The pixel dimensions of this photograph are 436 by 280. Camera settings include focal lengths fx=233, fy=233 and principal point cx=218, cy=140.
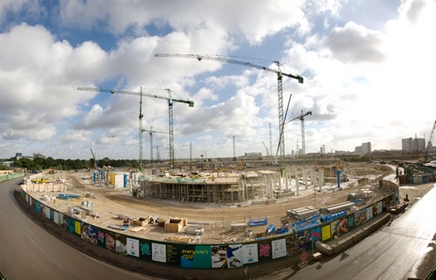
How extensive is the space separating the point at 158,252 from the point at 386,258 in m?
15.9

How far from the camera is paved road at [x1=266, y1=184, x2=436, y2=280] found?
Answer: 566 inches

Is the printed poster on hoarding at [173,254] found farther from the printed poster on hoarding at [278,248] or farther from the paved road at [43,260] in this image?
the printed poster on hoarding at [278,248]

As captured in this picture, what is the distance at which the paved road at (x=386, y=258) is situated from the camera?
14.4 m

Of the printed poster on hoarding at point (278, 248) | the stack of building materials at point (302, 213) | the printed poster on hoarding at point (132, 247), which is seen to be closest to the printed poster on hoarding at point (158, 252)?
the printed poster on hoarding at point (132, 247)

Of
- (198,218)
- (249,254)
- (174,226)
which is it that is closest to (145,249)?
(249,254)

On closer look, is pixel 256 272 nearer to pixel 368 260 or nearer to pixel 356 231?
pixel 368 260

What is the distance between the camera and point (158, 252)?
627 inches

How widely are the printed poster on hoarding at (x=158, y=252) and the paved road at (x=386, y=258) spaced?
7.50 metres

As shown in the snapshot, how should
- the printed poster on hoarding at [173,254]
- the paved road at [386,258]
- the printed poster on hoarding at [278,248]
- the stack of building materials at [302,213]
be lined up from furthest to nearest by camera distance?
1. the stack of building materials at [302,213]
2. the printed poster on hoarding at [278,248]
3. the printed poster on hoarding at [173,254]
4. the paved road at [386,258]

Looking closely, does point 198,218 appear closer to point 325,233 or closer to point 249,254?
point 249,254

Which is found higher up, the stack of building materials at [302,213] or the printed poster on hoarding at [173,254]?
the printed poster on hoarding at [173,254]

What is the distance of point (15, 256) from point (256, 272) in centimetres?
1889

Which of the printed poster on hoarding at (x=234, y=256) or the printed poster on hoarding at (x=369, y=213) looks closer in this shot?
the printed poster on hoarding at (x=234, y=256)

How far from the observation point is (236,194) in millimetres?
39844
